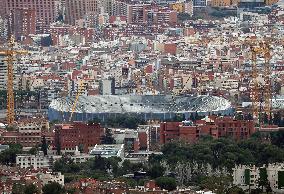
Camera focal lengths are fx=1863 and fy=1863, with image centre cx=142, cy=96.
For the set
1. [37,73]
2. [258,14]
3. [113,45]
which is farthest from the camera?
[258,14]

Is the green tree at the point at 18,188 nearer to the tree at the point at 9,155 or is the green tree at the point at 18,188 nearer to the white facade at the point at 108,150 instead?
the tree at the point at 9,155

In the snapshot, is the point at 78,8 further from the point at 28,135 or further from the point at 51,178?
the point at 51,178

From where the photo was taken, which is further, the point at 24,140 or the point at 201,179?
the point at 24,140

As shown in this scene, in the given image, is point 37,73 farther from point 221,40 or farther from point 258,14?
point 258,14

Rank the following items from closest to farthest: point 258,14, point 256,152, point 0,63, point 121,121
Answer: point 256,152
point 121,121
point 0,63
point 258,14

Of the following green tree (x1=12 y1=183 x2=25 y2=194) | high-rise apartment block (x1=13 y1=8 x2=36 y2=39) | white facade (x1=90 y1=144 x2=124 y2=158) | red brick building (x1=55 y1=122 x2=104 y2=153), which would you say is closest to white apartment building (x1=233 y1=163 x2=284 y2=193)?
green tree (x1=12 y1=183 x2=25 y2=194)

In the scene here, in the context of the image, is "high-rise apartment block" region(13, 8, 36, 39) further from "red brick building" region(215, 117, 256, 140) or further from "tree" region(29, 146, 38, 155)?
"tree" region(29, 146, 38, 155)

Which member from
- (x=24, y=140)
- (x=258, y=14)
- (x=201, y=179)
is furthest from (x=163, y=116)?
(x=258, y=14)

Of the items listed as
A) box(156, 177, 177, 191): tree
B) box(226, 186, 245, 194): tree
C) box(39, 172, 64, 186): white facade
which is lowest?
box(156, 177, 177, 191): tree
